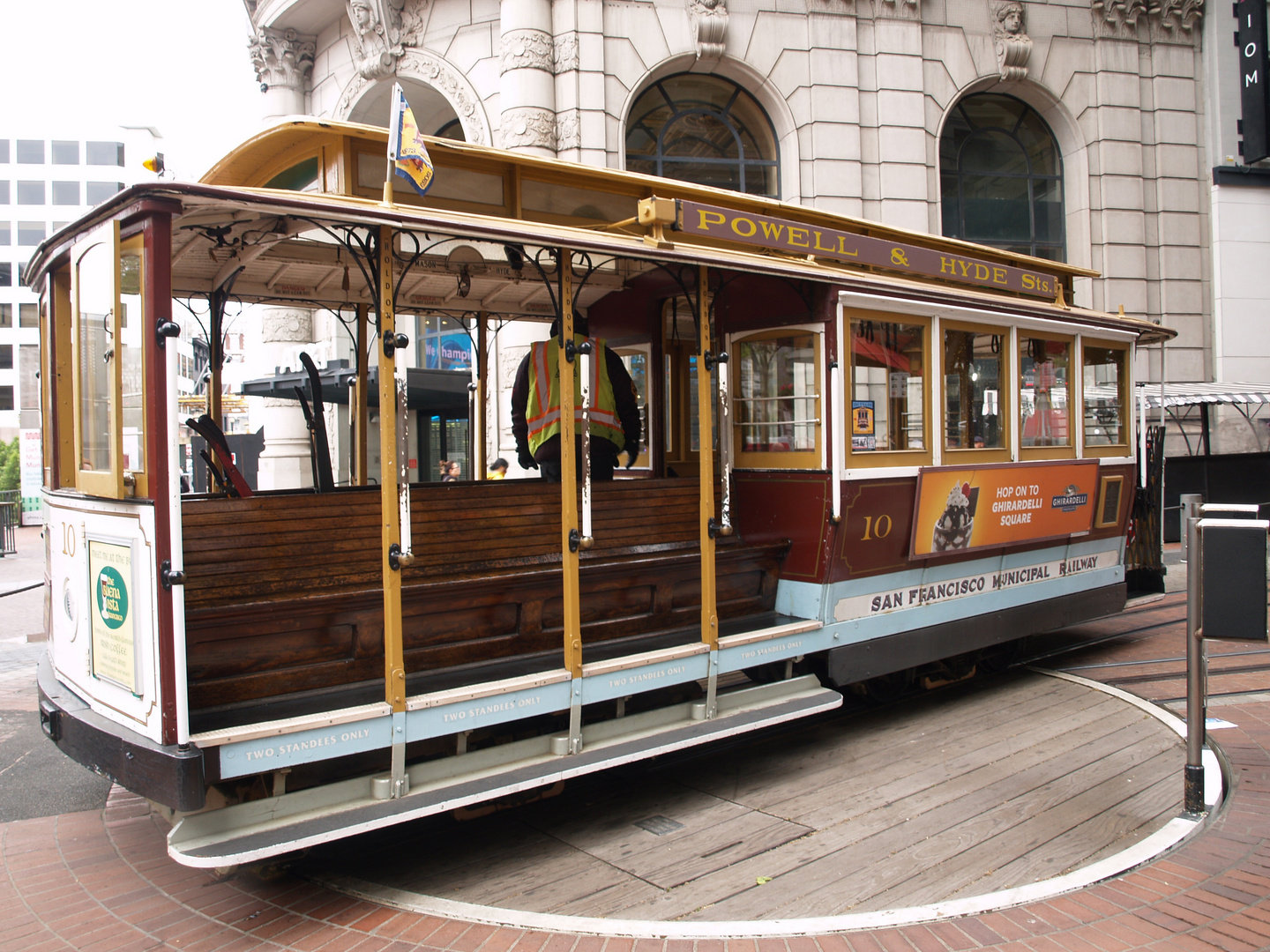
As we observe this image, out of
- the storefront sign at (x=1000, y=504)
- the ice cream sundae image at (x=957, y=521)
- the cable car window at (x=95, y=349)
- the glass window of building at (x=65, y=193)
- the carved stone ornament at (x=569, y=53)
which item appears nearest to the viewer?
the cable car window at (x=95, y=349)

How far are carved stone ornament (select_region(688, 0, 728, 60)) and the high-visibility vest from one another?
10939 mm

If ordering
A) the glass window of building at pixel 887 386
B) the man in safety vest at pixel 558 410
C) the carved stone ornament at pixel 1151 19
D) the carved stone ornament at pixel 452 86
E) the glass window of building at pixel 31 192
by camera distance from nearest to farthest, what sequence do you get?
1. the man in safety vest at pixel 558 410
2. the glass window of building at pixel 887 386
3. the carved stone ornament at pixel 452 86
4. the carved stone ornament at pixel 1151 19
5. the glass window of building at pixel 31 192

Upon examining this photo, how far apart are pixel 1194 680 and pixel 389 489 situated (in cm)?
414

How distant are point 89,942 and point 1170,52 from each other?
21.0 m

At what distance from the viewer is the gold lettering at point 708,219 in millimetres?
5223

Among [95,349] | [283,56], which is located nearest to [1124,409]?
[95,349]

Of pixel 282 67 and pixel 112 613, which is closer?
pixel 112 613

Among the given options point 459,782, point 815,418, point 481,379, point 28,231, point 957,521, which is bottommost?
point 459,782

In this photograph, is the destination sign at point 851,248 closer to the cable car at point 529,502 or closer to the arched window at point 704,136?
the cable car at point 529,502

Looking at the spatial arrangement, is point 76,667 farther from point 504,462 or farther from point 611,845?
point 504,462

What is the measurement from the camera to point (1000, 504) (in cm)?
687

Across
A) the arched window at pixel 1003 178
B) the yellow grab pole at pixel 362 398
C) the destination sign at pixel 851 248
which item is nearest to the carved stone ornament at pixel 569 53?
the arched window at pixel 1003 178

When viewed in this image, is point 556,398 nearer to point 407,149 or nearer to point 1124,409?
point 407,149

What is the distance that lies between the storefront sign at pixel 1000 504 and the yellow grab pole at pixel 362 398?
154 inches
